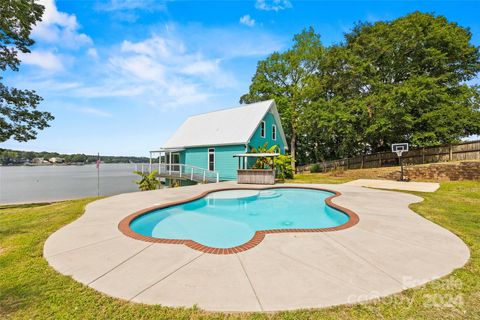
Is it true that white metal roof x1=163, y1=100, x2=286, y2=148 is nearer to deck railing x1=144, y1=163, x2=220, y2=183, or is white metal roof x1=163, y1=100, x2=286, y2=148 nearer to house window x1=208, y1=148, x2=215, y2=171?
house window x1=208, y1=148, x2=215, y2=171

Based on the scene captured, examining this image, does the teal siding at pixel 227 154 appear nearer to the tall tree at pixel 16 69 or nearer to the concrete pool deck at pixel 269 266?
the tall tree at pixel 16 69

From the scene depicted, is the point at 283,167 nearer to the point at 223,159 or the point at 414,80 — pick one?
the point at 223,159

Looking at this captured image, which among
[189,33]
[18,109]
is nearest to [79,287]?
[189,33]

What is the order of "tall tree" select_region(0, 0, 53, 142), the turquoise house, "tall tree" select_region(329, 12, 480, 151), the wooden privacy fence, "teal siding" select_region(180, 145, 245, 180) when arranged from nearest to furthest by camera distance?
"tall tree" select_region(0, 0, 53, 142), the wooden privacy fence, "tall tree" select_region(329, 12, 480, 151), "teal siding" select_region(180, 145, 245, 180), the turquoise house

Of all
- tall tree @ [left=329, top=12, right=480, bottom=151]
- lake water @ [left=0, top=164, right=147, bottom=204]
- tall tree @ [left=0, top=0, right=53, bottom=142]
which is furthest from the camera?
lake water @ [left=0, top=164, right=147, bottom=204]

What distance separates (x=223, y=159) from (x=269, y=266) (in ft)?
49.6

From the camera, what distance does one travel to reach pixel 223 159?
1830 cm

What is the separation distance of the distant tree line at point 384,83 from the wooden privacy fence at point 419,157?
888 mm

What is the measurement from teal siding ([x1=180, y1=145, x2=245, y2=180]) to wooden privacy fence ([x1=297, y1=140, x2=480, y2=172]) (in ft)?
45.2

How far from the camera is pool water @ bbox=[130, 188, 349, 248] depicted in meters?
5.93

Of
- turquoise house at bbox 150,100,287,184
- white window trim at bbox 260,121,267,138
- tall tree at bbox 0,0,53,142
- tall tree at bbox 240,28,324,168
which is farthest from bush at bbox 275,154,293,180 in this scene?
tall tree at bbox 0,0,53,142

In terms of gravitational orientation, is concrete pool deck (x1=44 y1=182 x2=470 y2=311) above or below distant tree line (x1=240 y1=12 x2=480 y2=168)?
below

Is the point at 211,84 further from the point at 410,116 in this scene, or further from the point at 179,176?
the point at 410,116

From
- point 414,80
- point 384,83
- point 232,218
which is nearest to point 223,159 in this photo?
point 232,218
